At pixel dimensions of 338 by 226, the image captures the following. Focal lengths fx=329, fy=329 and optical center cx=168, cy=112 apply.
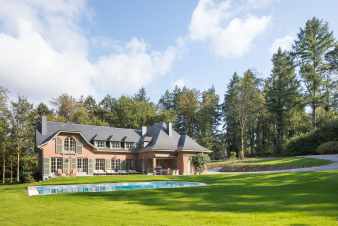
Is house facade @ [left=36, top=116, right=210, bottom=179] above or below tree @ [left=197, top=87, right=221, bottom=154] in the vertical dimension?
below

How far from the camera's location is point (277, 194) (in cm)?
1300

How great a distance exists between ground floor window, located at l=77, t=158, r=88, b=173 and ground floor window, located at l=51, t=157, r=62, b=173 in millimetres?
2050

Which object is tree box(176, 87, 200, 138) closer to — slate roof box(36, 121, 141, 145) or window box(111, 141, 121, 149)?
slate roof box(36, 121, 141, 145)

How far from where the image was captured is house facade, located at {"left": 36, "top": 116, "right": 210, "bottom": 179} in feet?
107

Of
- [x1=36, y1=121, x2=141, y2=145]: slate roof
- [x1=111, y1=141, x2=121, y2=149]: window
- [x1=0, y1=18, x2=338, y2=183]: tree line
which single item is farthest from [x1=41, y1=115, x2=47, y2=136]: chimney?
[x1=111, y1=141, x2=121, y2=149]: window

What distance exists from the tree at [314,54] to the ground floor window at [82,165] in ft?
103

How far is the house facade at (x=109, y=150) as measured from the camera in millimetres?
32688

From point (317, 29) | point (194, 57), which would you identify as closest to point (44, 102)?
point (194, 57)

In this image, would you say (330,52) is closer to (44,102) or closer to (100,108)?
(100,108)

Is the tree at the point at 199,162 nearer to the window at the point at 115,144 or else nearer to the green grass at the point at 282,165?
the green grass at the point at 282,165

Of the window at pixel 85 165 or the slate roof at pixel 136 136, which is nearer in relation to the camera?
the window at pixel 85 165

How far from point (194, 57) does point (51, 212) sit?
17781 millimetres

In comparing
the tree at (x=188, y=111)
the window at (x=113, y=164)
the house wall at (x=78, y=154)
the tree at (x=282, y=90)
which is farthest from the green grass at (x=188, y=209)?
the tree at (x=188, y=111)

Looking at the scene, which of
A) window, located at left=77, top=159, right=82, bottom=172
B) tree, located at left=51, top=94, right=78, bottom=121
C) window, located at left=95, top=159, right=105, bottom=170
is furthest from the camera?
tree, located at left=51, top=94, right=78, bottom=121
